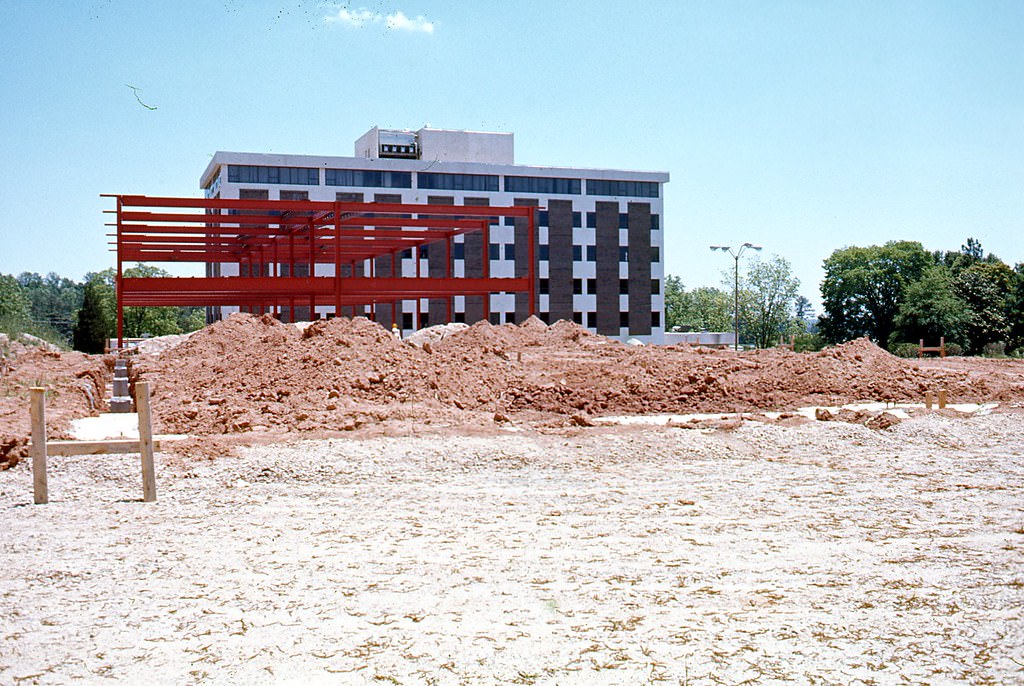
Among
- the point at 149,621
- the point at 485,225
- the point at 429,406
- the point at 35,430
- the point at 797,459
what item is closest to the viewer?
the point at 149,621

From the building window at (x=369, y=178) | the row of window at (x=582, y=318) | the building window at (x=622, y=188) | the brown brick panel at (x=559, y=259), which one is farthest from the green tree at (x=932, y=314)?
the building window at (x=369, y=178)

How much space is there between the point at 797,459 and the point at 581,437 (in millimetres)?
3645

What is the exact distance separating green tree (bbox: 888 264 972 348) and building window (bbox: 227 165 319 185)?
155 feet

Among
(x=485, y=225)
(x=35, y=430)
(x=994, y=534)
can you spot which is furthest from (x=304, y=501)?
(x=485, y=225)

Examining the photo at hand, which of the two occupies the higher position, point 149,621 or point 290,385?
point 290,385

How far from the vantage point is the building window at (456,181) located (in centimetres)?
6619

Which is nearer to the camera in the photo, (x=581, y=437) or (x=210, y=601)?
(x=210, y=601)

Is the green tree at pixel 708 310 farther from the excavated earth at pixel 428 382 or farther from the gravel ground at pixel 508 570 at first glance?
the gravel ground at pixel 508 570

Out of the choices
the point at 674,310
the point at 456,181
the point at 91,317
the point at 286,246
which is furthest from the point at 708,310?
the point at 286,246

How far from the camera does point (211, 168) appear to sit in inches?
2594

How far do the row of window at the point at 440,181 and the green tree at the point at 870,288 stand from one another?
84.2ft

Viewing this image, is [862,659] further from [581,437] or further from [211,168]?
[211,168]

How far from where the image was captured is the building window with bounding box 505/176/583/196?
6838 cm

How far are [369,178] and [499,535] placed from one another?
193 ft
